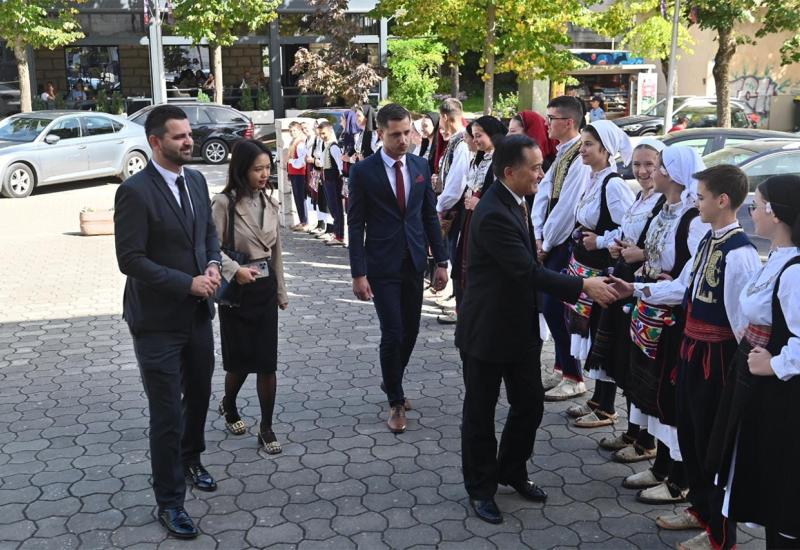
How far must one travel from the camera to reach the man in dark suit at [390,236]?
5.80 m

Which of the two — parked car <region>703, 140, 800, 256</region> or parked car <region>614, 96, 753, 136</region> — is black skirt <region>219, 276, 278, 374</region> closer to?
parked car <region>703, 140, 800, 256</region>

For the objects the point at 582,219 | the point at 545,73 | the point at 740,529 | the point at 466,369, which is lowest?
the point at 740,529

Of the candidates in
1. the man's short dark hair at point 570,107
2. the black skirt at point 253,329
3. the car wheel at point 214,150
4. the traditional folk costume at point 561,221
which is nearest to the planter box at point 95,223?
the black skirt at point 253,329

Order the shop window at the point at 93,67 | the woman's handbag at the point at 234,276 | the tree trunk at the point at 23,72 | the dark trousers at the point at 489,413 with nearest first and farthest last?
the dark trousers at the point at 489,413 → the woman's handbag at the point at 234,276 → the tree trunk at the point at 23,72 → the shop window at the point at 93,67

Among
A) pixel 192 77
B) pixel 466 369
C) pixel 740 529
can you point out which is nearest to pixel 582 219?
pixel 466 369

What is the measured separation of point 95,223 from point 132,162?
6.64 meters

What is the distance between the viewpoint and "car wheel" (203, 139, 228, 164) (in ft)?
76.7

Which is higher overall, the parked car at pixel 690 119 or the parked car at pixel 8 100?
the parked car at pixel 8 100

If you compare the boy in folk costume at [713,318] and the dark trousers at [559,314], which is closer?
the boy in folk costume at [713,318]

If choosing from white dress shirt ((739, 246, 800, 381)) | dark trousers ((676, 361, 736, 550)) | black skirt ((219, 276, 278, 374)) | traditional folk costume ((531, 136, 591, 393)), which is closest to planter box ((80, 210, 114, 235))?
black skirt ((219, 276, 278, 374))

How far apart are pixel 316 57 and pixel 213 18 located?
3649 mm

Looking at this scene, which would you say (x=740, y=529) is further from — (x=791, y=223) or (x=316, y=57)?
(x=316, y=57)

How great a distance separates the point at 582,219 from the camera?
577 centimetres

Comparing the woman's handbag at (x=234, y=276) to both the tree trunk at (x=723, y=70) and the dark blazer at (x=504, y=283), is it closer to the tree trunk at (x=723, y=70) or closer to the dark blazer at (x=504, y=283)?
the dark blazer at (x=504, y=283)
